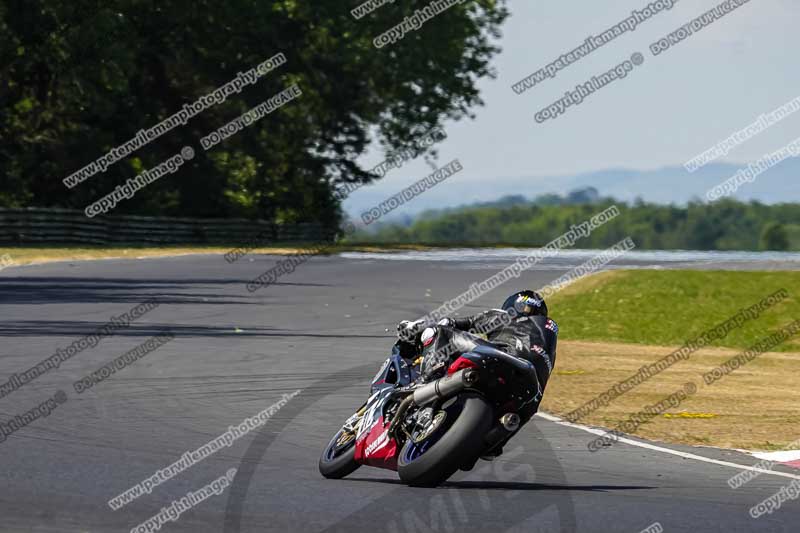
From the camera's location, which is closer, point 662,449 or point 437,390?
point 437,390

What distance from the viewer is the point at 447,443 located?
28.7ft

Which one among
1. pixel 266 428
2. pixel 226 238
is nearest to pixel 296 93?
pixel 226 238

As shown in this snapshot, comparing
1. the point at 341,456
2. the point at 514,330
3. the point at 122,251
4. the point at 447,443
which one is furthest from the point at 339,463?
the point at 122,251

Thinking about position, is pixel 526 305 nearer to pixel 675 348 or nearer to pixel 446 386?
pixel 446 386

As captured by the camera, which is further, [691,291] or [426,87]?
[426,87]

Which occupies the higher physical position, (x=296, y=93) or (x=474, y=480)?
(x=296, y=93)

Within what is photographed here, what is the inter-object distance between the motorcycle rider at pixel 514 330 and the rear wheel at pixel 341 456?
64cm

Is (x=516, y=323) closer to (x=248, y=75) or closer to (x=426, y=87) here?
(x=248, y=75)

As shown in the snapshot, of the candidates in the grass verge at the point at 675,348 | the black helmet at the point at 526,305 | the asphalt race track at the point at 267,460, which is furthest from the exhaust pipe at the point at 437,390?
the grass verge at the point at 675,348

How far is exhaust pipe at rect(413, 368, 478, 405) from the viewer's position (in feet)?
29.1

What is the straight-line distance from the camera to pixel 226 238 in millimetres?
55031

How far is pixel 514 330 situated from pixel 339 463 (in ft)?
4.64

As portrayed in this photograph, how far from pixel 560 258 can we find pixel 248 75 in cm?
1736

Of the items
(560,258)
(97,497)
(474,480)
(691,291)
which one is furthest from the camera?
(560,258)
